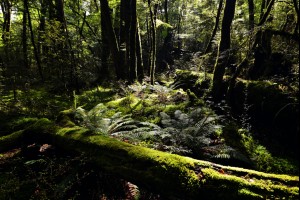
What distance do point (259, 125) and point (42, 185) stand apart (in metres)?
6.51

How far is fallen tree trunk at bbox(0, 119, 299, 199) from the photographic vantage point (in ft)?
9.31

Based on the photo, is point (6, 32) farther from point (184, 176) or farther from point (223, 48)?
point (184, 176)

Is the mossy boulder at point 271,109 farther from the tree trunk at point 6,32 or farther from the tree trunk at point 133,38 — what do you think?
the tree trunk at point 6,32

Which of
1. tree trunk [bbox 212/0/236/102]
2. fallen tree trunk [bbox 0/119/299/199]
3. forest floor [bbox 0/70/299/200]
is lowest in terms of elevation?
forest floor [bbox 0/70/299/200]

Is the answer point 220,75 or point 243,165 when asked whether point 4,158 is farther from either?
point 220,75

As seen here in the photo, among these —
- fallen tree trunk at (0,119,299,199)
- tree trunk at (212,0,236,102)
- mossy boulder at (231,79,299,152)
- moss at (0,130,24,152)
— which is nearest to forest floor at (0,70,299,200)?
moss at (0,130,24,152)

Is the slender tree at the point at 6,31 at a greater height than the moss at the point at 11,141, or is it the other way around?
the slender tree at the point at 6,31

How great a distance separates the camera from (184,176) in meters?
3.09

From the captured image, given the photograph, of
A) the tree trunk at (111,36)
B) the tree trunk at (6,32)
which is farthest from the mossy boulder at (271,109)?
Result: the tree trunk at (6,32)

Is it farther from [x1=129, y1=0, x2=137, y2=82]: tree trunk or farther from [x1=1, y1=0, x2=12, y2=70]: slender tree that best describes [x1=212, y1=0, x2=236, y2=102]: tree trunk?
[x1=1, y1=0, x2=12, y2=70]: slender tree

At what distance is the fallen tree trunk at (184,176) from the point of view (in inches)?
112

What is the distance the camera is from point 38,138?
5.29m

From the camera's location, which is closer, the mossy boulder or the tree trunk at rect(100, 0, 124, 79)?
the mossy boulder

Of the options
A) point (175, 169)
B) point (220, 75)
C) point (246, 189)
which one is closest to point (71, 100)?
point (220, 75)
